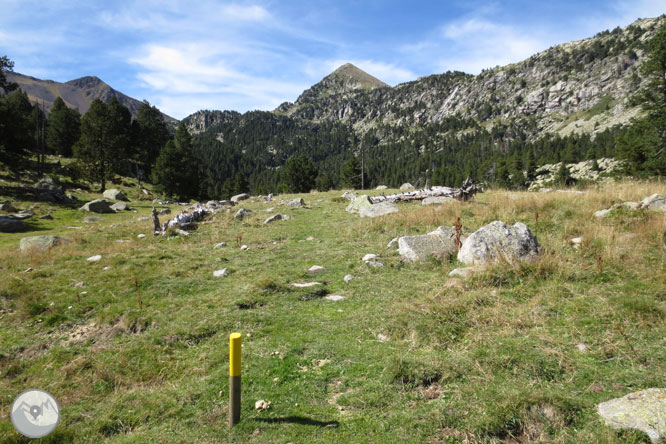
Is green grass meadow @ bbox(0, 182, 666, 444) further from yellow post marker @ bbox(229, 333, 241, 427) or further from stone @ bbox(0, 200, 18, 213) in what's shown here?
stone @ bbox(0, 200, 18, 213)

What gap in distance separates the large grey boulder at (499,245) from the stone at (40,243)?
1838 centimetres

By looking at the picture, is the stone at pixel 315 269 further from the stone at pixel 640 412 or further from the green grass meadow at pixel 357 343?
the stone at pixel 640 412

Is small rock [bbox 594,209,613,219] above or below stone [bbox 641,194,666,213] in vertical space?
below

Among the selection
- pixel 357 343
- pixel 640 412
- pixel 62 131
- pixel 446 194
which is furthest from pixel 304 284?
pixel 62 131

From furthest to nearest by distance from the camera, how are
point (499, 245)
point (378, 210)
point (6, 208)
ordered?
point (6, 208), point (378, 210), point (499, 245)

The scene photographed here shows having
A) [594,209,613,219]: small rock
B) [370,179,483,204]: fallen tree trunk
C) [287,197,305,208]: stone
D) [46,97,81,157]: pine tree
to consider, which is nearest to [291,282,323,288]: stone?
[594,209,613,219]: small rock

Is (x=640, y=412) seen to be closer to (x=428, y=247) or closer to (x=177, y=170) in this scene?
(x=428, y=247)

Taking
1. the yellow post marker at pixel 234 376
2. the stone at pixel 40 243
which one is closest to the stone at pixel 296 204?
the stone at pixel 40 243

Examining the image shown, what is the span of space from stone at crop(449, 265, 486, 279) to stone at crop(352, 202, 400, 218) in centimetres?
884

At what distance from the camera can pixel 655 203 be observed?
416 inches

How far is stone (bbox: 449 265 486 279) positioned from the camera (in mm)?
8084

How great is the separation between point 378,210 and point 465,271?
1006 centimetres

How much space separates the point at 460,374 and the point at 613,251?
603 centimetres

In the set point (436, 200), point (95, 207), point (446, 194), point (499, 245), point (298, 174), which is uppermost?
point (298, 174)
